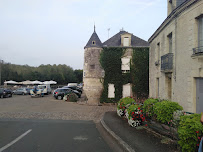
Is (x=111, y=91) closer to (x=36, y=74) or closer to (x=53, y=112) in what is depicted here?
(x=53, y=112)

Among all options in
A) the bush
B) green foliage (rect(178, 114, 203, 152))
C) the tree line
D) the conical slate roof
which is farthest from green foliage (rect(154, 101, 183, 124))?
the tree line

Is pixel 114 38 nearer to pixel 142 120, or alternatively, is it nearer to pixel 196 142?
pixel 142 120

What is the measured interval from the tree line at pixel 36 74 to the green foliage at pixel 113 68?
3754cm

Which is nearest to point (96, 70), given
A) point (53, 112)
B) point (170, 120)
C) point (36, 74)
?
point (53, 112)

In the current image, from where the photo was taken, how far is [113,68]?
17625mm

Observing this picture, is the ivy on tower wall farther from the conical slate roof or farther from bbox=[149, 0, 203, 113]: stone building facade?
bbox=[149, 0, 203, 113]: stone building facade

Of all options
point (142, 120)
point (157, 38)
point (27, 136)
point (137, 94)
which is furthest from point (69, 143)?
point (137, 94)

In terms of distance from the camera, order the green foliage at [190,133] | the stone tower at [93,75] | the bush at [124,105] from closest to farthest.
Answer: the green foliage at [190,133] < the bush at [124,105] < the stone tower at [93,75]

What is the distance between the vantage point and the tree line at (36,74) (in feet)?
151

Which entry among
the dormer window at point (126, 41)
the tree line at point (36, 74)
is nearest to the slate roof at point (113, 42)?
the dormer window at point (126, 41)

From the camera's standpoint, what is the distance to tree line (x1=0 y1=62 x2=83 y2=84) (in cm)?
4593

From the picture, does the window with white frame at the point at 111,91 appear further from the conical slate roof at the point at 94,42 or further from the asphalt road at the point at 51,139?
the asphalt road at the point at 51,139

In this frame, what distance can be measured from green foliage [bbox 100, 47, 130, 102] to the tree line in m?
37.5

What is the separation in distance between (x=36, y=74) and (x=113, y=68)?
3830 centimetres
